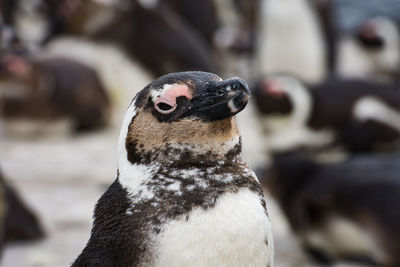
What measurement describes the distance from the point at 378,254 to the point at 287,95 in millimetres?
2245

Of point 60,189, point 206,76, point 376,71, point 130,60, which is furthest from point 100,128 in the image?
point 206,76

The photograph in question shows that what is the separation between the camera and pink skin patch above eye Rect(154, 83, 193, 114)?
1993 mm

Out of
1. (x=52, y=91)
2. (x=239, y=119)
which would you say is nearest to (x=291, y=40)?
(x=239, y=119)

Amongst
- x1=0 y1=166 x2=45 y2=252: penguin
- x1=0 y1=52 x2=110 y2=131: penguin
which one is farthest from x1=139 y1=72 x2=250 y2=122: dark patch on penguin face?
x1=0 y1=52 x2=110 y2=131: penguin

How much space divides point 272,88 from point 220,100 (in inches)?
167

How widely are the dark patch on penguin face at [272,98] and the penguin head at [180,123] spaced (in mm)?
4138

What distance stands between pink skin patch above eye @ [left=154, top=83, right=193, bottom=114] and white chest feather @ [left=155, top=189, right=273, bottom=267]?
0.26 m

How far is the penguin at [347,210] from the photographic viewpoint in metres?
4.09

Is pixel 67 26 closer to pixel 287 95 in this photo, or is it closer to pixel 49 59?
pixel 49 59

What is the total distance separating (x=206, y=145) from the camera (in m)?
1.99

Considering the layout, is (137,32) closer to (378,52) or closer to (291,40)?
(291,40)

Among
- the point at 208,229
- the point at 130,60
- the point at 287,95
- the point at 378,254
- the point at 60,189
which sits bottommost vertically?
the point at 208,229

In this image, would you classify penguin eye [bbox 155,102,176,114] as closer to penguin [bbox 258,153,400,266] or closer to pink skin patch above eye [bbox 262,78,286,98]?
penguin [bbox 258,153,400,266]

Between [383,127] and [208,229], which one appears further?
[383,127]
